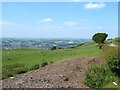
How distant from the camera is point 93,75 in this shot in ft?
55.4

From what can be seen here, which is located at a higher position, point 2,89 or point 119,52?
point 119,52

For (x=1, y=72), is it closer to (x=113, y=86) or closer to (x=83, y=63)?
(x=83, y=63)

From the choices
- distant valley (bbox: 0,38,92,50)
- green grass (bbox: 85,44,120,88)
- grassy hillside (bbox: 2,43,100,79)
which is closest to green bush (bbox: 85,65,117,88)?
→ green grass (bbox: 85,44,120,88)

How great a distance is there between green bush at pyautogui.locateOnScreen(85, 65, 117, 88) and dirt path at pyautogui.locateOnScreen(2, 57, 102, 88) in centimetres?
39

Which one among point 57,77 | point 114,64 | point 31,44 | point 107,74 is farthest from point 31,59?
point 31,44

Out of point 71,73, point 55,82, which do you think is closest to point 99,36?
point 71,73

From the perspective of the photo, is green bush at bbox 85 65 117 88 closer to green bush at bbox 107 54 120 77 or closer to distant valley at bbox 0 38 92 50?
green bush at bbox 107 54 120 77

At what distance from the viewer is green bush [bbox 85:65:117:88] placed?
1588 centimetres

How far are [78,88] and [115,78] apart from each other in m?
2.16

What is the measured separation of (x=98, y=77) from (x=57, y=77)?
8.03 ft

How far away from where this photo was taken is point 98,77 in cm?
1647

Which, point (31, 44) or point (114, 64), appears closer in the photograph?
point (114, 64)

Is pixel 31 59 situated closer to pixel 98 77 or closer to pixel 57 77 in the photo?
pixel 57 77

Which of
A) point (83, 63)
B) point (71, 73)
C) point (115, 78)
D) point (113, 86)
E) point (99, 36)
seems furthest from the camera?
point (99, 36)
